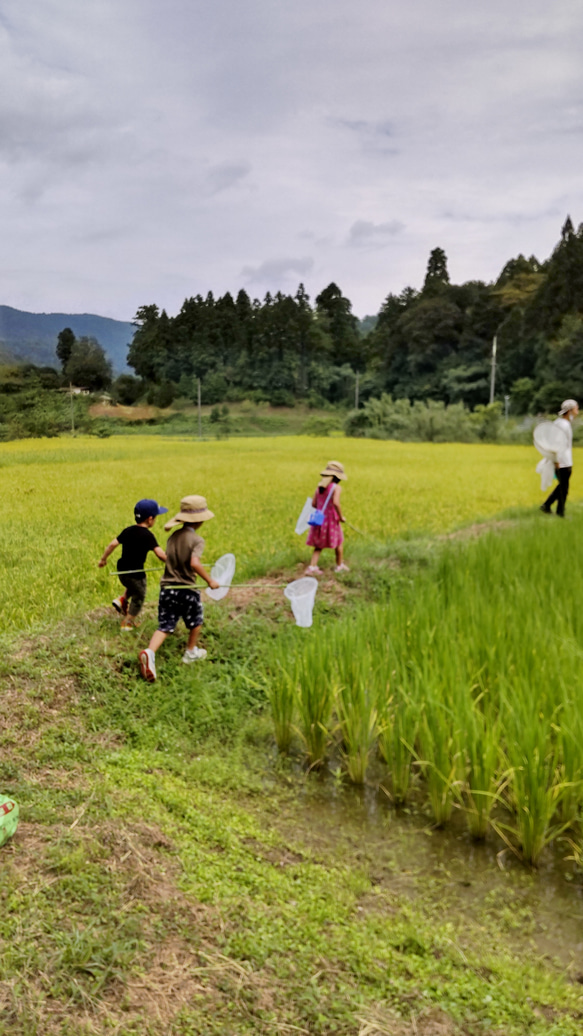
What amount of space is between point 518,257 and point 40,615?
35.8 meters

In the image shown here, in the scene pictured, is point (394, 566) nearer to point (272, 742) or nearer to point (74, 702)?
point (272, 742)

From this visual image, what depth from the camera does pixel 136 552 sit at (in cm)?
357

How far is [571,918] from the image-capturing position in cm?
216

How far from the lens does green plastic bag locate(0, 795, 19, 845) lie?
2184mm

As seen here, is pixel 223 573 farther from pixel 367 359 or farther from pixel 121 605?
pixel 367 359

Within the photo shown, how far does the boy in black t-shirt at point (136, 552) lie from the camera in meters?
3.49

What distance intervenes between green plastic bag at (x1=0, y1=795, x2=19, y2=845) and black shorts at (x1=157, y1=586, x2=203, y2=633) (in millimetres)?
1302

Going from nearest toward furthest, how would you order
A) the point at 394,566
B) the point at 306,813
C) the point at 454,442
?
the point at 306,813 → the point at 394,566 → the point at 454,442

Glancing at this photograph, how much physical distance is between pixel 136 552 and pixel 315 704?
4.03 feet

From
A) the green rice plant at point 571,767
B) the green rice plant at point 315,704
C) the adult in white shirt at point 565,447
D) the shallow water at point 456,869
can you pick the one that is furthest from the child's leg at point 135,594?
the adult in white shirt at point 565,447

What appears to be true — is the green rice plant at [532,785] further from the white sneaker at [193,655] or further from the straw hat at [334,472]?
the straw hat at [334,472]

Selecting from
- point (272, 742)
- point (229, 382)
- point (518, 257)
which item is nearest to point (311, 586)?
point (272, 742)

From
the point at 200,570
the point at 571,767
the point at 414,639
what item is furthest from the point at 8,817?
the point at 414,639

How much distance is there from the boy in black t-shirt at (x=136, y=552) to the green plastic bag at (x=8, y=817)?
53.2 inches
